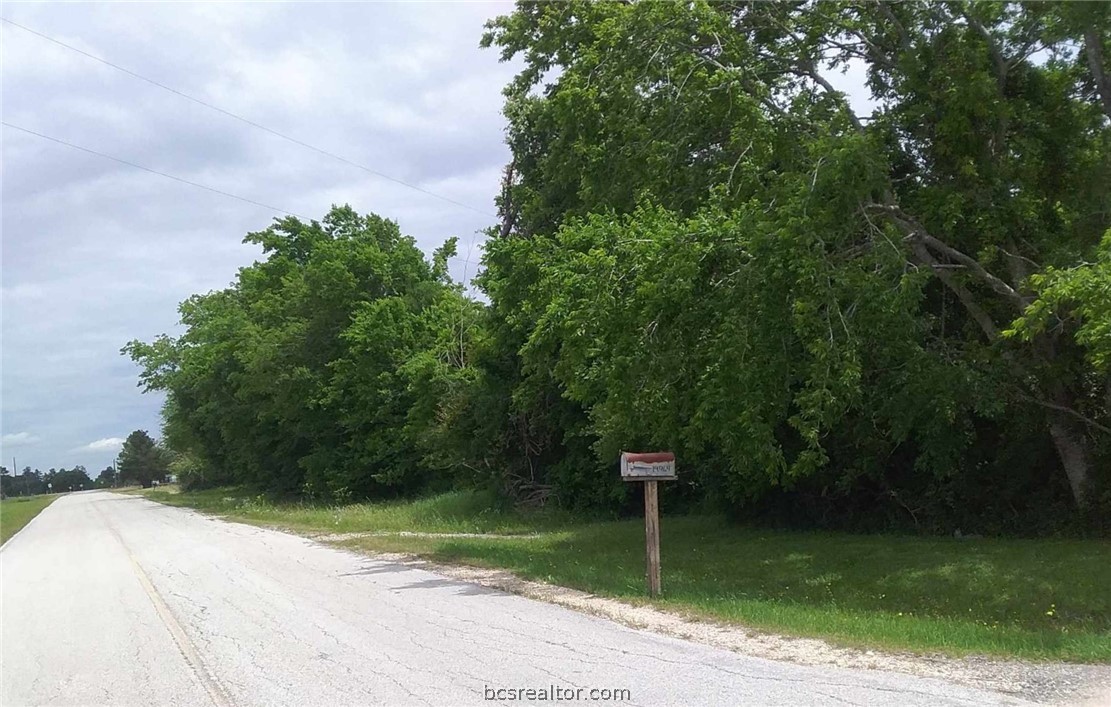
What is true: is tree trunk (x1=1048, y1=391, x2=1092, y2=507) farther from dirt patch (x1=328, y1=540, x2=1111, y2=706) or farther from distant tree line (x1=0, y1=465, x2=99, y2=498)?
distant tree line (x1=0, y1=465, x2=99, y2=498)

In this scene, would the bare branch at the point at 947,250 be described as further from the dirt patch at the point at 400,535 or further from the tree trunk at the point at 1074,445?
the dirt patch at the point at 400,535

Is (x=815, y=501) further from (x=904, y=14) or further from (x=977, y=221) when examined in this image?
(x=904, y=14)

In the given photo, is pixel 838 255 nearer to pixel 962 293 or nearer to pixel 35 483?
pixel 962 293

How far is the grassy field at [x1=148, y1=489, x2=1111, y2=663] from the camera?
9.98 metres

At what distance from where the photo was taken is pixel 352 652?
367 inches

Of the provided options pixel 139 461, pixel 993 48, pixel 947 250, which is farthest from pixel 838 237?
pixel 139 461

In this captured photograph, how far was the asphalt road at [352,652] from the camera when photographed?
753 centimetres

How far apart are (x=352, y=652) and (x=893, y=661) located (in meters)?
5.13

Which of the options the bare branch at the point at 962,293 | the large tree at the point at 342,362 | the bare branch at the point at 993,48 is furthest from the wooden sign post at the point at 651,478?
the large tree at the point at 342,362

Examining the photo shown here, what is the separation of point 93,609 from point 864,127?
15352mm

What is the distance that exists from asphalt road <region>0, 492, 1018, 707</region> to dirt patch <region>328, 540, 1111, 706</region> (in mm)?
317

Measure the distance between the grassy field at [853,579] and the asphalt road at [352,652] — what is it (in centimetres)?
167

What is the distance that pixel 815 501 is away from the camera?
890 inches

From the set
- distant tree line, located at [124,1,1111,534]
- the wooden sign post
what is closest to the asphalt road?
the wooden sign post
